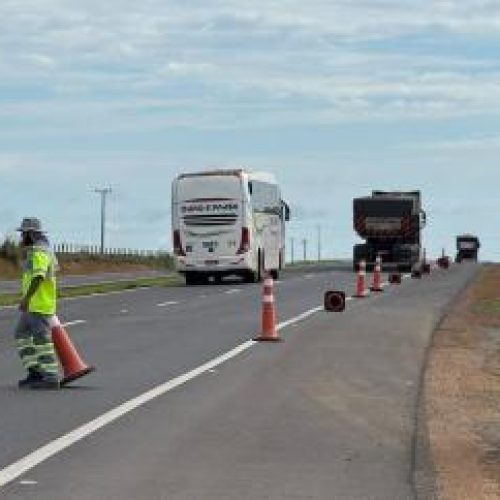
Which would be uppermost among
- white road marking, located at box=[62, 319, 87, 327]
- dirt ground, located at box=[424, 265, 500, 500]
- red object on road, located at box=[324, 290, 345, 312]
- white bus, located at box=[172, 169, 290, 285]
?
white bus, located at box=[172, 169, 290, 285]

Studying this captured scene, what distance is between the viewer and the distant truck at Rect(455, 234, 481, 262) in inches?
Result: 4377

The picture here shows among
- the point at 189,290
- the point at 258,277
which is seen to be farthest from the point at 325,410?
the point at 258,277

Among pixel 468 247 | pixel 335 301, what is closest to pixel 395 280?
pixel 335 301

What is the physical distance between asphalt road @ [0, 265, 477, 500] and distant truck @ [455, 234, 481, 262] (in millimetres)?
86129

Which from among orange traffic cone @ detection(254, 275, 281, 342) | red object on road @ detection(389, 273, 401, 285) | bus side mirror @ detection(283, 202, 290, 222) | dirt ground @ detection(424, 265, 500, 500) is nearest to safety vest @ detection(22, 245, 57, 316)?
dirt ground @ detection(424, 265, 500, 500)

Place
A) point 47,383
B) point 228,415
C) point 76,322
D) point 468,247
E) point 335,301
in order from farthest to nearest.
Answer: point 468,247, point 335,301, point 76,322, point 47,383, point 228,415

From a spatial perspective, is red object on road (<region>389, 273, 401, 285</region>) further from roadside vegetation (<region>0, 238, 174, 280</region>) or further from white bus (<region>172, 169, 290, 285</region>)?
roadside vegetation (<region>0, 238, 174, 280</region>)

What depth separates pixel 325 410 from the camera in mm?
13477

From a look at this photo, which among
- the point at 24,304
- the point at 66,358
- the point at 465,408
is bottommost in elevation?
the point at 465,408

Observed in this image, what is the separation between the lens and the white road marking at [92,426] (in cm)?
987

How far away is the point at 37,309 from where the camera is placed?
1495 centimetres

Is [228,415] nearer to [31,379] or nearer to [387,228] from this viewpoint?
[31,379]

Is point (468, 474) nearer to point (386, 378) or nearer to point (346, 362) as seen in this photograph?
point (386, 378)

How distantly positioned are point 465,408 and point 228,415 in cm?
262
